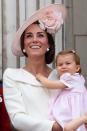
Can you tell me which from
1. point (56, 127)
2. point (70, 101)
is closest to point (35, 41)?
point (70, 101)

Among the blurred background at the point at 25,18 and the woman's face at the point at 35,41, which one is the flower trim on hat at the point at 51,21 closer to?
the woman's face at the point at 35,41

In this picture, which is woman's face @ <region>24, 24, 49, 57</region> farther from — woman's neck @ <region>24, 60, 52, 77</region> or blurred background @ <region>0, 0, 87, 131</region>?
blurred background @ <region>0, 0, 87, 131</region>

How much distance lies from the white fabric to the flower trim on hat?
285 millimetres

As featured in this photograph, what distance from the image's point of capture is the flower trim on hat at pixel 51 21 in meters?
2.10

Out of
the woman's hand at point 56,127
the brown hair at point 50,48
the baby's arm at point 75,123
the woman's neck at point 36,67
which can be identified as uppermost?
the brown hair at point 50,48

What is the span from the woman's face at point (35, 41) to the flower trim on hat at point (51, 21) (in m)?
0.03

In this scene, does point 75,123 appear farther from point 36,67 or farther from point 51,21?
point 51,21

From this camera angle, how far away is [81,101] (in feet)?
6.29

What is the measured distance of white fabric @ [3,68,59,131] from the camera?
1.87 meters

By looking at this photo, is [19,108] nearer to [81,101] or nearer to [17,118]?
[17,118]

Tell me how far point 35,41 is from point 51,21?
0.56ft

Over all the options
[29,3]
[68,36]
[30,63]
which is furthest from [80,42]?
[30,63]

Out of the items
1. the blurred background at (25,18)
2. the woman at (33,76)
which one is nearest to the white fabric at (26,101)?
the woman at (33,76)

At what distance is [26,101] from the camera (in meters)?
1.97
